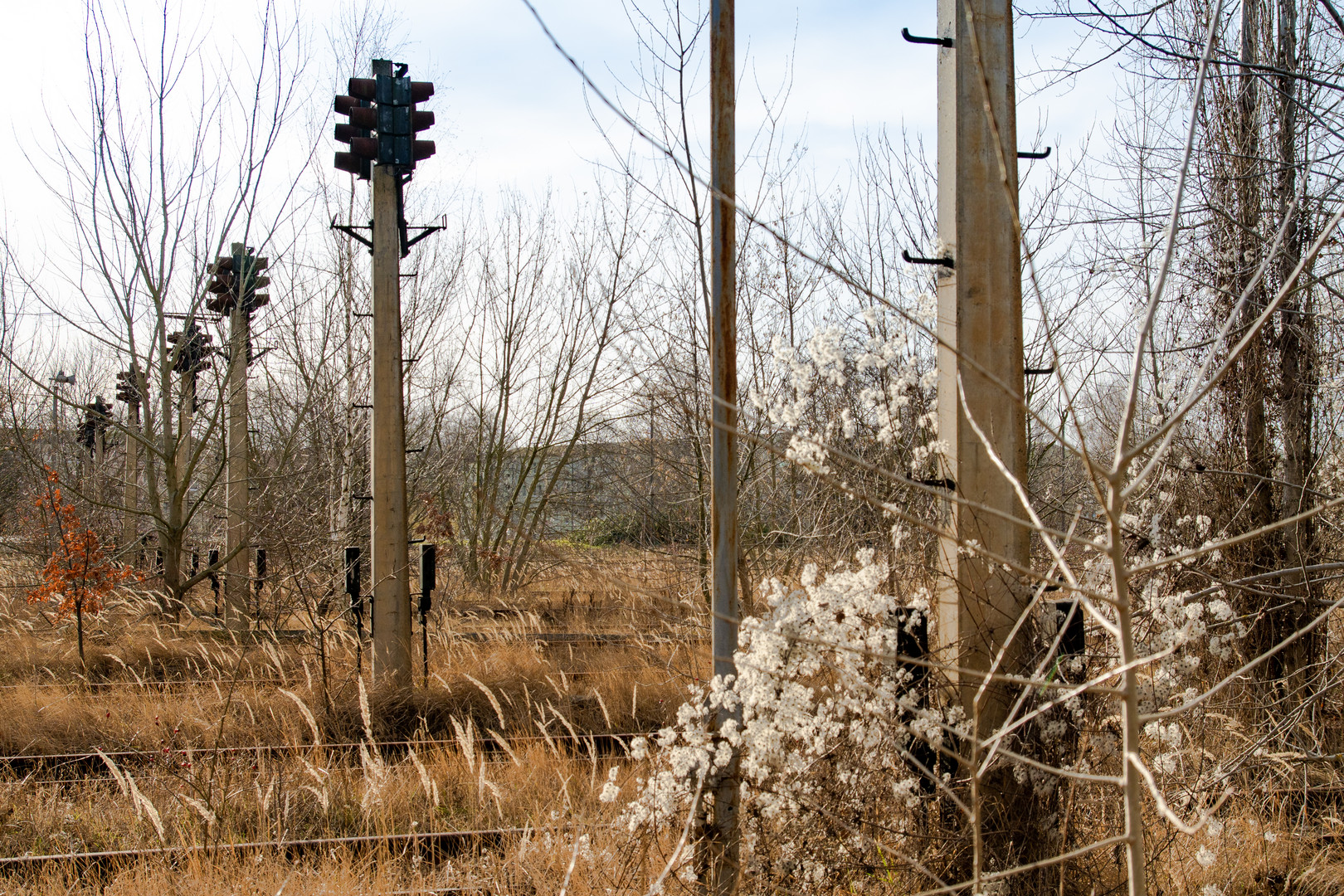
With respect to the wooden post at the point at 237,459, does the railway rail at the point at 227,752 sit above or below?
below

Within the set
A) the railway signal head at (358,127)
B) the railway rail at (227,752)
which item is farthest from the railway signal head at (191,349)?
the railway rail at (227,752)

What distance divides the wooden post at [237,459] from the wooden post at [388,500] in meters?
4.59

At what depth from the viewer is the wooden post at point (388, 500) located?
7211 millimetres

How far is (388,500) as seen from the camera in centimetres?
723

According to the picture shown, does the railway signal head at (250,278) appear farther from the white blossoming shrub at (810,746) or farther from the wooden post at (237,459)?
the white blossoming shrub at (810,746)

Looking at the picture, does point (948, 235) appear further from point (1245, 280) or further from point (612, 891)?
point (1245, 280)

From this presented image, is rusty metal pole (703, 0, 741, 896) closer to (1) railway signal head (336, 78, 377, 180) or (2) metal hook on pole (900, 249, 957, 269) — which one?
(2) metal hook on pole (900, 249, 957, 269)

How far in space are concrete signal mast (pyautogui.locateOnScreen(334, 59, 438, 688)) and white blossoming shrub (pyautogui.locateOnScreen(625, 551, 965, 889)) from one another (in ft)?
14.8

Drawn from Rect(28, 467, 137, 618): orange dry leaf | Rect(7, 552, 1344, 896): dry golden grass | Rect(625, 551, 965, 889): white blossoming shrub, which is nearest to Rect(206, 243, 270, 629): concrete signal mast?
Rect(28, 467, 137, 618): orange dry leaf

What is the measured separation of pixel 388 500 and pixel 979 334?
508 centimetres

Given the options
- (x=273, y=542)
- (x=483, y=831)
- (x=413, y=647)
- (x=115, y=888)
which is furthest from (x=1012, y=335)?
(x=273, y=542)

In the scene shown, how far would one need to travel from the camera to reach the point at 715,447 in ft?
10.5

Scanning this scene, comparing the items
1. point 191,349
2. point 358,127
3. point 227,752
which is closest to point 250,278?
point 191,349

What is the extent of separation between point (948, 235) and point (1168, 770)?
7.44 feet
